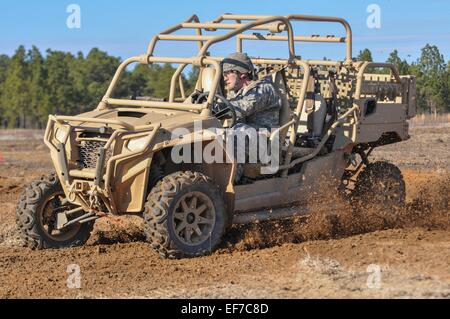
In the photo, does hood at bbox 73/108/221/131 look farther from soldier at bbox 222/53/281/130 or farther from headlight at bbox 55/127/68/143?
soldier at bbox 222/53/281/130

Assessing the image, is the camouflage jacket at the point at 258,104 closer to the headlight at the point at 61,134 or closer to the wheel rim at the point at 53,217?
the headlight at the point at 61,134

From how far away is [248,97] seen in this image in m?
9.59

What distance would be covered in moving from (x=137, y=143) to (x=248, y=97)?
1.65m

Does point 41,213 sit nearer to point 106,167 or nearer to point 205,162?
point 106,167

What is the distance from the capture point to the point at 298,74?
38.2ft

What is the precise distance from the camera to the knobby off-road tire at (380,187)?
432 inches

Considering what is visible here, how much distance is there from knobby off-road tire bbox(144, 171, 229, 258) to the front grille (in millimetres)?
714

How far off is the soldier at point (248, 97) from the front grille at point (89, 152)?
59.2 inches

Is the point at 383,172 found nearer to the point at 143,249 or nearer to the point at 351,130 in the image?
the point at 351,130

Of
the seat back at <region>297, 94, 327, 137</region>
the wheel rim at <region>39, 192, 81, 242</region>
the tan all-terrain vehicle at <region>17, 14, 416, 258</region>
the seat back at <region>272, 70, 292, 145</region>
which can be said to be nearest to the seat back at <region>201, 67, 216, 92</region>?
the tan all-terrain vehicle at <region>17, 14, 416, 258</region>

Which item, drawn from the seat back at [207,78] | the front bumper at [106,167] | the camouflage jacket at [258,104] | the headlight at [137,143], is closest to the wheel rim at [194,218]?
the front bumper at [106,167]

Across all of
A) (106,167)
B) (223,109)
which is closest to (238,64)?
(223,109)
